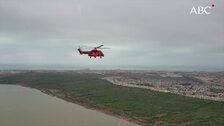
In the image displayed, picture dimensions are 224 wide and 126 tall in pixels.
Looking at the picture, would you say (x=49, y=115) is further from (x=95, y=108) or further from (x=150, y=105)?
(x=150, y=105)

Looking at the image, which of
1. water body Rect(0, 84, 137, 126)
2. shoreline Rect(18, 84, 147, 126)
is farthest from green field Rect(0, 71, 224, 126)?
water body Rect(0, 84, 137, 126)

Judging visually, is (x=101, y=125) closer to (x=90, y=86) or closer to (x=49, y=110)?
A: (x=49, y=110)

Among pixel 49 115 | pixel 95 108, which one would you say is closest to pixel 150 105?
pixel 95 108

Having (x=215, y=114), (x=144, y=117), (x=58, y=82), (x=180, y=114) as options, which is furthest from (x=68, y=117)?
(x=58, y=82)

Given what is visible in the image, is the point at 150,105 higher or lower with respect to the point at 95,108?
higher

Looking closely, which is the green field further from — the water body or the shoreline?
the water body

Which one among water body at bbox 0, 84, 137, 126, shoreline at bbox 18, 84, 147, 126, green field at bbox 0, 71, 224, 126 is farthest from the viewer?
shoreline at bbox 18, 84, 147, 126

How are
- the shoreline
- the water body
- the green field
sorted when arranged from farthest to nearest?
the shoreline < the green field < the water body

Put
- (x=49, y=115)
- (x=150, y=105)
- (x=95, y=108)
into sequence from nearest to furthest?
(x=49, y=115) → (x=150, y=105) → (x=95, y=108)

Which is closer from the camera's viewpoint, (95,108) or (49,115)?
(49,115)

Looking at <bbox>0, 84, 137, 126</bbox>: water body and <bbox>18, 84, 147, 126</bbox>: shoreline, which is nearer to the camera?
<bbox>0, 84, 137, 126</bbox>: water body
